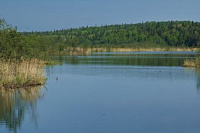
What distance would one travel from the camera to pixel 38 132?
11945 mm

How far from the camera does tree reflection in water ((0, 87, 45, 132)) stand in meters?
13.4

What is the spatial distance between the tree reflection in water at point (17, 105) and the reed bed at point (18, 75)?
447 mm

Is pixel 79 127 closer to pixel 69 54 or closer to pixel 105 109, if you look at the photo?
pixel 105 109

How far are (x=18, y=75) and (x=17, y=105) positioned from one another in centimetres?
402

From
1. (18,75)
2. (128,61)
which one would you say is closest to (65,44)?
(128,61)

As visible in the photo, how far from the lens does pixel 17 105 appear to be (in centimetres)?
1623

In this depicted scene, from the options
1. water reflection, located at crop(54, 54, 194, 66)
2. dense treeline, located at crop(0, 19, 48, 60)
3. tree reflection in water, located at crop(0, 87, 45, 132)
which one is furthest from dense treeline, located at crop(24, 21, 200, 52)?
tree reflection in water, located at crop(0, 87, 45, 132)

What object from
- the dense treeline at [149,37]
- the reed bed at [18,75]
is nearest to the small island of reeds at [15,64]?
the reed bed at [18,75]

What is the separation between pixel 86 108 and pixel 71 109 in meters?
0.58

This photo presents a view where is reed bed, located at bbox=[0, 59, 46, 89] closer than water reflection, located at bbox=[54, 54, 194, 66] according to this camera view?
Yes

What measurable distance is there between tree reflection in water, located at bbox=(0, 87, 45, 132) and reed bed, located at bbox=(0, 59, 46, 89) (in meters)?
0.45

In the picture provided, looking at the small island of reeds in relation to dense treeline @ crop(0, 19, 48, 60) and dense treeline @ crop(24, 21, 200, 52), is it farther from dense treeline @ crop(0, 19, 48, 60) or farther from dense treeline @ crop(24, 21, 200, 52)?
dense treeline @ crop(24, 21, 200, 52)

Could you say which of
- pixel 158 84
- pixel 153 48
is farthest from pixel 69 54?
pixel 158 84

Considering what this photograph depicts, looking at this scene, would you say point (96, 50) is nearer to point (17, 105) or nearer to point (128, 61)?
point (128, 61)
